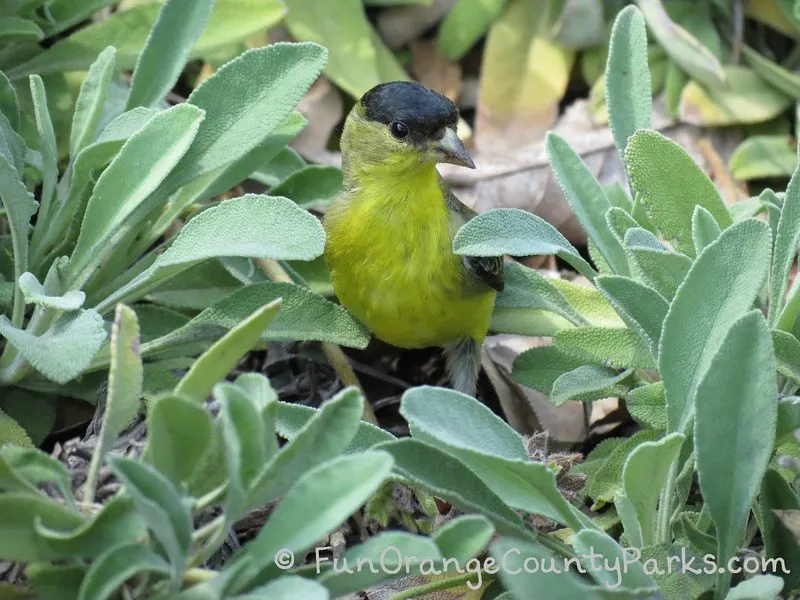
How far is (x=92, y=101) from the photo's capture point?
254cm

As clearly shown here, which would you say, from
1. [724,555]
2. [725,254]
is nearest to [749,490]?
[724,555]

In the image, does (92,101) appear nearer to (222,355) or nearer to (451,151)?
(451,151)

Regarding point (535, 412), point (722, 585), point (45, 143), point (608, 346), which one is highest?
point (45, 143)

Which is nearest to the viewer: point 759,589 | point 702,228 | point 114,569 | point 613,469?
point 114,569

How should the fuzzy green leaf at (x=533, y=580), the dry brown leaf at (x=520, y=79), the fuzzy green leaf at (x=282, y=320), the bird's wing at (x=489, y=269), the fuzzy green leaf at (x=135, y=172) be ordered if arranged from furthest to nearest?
1. the dry brown leaf at (x=520, y=79)
2. the bird's wing at (x=489, y=269)
3. the fuzzy green leaf at (x=282, y=320)
4. the fuzzy green leaf at (x=135, y=172)
5. the fuzzy green leaf at (x=533, y=580)

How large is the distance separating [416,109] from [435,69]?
120 centimetres

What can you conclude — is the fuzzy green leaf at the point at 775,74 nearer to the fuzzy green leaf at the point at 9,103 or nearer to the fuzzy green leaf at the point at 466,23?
the fuzzy green leaf at the point at 466,23

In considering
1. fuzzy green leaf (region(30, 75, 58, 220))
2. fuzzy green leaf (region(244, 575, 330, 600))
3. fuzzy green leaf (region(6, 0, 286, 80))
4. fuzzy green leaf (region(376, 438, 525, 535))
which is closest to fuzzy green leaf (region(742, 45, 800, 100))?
fuzzy green leaf (region(6, 0, 286, 80))

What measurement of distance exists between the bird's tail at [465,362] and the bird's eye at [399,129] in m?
0.64

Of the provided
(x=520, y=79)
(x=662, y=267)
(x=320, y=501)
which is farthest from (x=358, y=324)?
(x=520, y=79)

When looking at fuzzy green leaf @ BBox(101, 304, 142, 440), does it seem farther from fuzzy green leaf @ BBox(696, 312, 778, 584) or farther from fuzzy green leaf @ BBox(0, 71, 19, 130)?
fuzzy green leaf @ BBox(0, 71, 19, 130)

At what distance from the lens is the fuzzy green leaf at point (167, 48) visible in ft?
8.50

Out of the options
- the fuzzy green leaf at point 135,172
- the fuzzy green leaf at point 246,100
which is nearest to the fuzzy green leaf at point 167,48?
the fuzzy green leaf at point 246,100

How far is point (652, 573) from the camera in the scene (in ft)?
6.41
